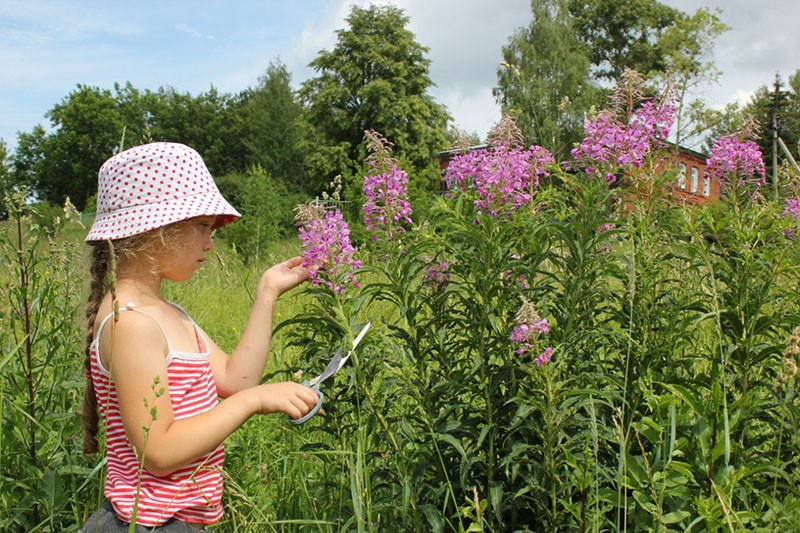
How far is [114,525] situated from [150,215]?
96 cm

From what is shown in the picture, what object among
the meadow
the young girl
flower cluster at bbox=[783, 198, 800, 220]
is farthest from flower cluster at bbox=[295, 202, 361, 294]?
flower cluster at bbox=[783, 198, 800, 220]

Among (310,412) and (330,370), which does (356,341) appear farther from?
(310,412)

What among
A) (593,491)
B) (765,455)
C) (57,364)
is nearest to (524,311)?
(593,491)

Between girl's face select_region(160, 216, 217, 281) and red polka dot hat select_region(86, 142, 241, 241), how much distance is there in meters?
0.08

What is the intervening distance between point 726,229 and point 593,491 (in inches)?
41.0

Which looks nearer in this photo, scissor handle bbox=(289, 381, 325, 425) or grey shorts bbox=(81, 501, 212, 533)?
scissor handle bbox=(289, 381, 325, 425)

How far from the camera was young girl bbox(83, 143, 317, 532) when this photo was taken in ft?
→ 6.49

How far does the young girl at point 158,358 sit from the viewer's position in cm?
198

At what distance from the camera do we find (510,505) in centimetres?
221

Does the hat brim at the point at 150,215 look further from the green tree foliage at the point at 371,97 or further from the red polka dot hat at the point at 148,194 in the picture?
the green tree foliage at the point at 371,97

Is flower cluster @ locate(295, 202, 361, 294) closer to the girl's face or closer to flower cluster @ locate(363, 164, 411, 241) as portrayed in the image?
flower cluster @ locate(363, 164, 411, 241)

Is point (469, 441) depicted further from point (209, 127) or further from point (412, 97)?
point (209, 127)

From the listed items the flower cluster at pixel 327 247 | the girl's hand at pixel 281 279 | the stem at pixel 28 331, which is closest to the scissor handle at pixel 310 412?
the flower cluster at pixel 327 247

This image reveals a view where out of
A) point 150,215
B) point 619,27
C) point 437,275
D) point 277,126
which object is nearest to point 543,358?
point 437,275
